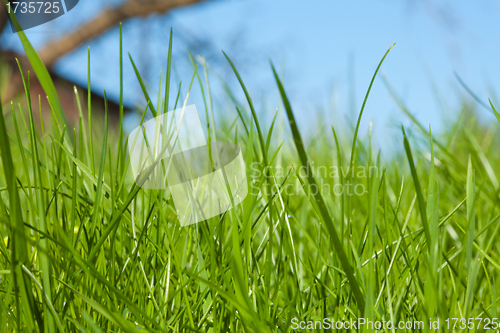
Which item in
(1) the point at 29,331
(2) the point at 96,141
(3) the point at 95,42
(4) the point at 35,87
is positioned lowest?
(1) the point at 29,331

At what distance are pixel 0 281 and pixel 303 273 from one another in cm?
36

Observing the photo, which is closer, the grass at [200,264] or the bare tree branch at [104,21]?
the grass at [200,264]

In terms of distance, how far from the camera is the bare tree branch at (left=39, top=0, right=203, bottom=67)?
2975 mm

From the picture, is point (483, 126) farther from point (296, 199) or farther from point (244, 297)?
point (244, 297)

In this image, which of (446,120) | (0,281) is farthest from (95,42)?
(0,281)

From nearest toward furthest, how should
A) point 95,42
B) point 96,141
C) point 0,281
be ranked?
point 0,281, point 96,141, point 95,42

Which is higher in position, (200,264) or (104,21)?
Result: (104,21)

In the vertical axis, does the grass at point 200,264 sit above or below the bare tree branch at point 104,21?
below

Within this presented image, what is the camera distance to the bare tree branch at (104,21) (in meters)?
2.97

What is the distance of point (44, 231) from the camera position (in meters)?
0.27

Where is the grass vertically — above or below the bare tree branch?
below

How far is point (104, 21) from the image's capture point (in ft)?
10.0

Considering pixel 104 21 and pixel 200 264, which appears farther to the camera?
pixel 104 21

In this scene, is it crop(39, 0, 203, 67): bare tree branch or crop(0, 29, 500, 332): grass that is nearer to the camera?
crop(0, 29, 500, 332): grass
